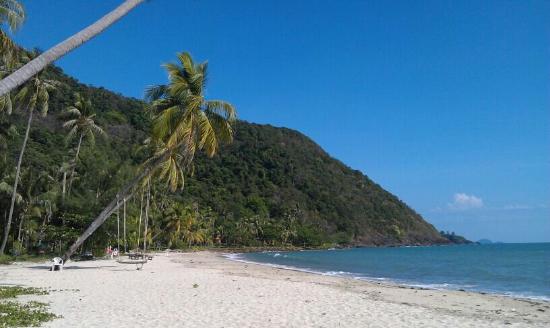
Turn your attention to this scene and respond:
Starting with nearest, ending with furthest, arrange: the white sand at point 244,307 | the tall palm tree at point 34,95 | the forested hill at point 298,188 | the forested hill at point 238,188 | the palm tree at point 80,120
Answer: the white sand at point 244,307 < the tall palm tree at point 34,95 < the palm tree at point 80,120 < the forested hill at point 238,188 < the forested hill at point 298,188

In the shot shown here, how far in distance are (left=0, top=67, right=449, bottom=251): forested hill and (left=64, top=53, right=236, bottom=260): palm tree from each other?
33.0 ft

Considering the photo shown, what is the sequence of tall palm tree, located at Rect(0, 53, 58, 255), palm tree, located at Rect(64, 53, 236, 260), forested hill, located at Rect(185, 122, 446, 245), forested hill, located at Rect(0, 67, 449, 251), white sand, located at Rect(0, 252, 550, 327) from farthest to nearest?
forested hill, located at Rect(185, 122, 446, 245)
forested hill, located at Rect(0, 67, 449, 251)
tall palm tree, located at Rect(0, 53, 58, 255)
palm tree, located at Rect(64, 53, 236, 260)
white sand, located at Rect(0, 252, 550, 327)

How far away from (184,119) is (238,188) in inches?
3634

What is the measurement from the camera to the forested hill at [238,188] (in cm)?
3061

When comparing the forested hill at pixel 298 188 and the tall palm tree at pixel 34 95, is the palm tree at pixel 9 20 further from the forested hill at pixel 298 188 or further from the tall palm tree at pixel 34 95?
the forested hill at pixel 298 188

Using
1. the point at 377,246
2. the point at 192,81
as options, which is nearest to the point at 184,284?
the point at 192,81

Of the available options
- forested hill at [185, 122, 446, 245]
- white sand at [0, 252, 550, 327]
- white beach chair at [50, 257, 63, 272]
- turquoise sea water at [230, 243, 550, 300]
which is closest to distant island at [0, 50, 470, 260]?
forested hill at [185, 122, 446, 245]

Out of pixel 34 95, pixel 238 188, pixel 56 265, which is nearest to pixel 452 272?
pixel 56 265

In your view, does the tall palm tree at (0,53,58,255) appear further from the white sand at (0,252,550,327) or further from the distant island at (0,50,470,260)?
the white sand at (0,252,550,327)

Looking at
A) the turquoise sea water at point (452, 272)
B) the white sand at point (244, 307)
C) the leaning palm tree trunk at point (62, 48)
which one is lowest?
the turquoise sea water at point (452, 272)

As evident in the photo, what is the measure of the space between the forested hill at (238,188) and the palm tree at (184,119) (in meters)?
Result: 10.1

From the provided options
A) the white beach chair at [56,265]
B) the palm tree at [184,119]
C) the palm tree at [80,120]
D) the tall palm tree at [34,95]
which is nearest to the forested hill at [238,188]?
the tall palm tree at [34,95]

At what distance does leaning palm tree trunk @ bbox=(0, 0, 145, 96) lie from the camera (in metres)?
6.74

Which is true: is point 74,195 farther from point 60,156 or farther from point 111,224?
point 60,156
